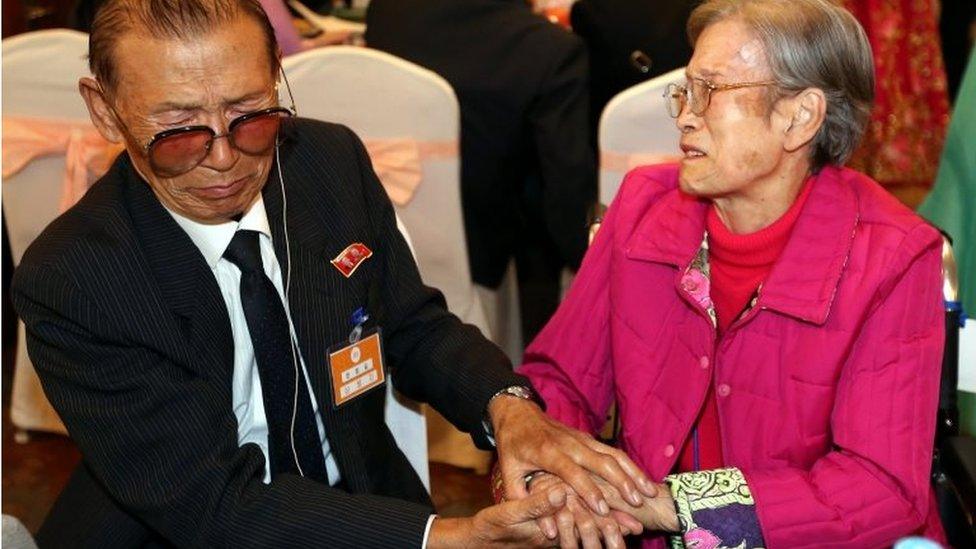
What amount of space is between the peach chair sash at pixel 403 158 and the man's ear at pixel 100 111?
146cm

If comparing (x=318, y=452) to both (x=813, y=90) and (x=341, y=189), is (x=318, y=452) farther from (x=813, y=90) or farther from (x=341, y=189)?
(x=813, y=90)

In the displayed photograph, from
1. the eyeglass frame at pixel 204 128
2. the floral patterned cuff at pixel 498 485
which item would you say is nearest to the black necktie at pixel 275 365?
the eyeglass frame at pixel 204 128

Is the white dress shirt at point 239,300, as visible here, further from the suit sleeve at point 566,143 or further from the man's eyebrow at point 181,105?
the suit sleeve at point 566,143

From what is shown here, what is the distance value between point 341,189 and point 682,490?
2.64ft

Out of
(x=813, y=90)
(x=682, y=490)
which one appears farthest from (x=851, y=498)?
(x=813, y=90)

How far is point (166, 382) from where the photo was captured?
83.8 inches

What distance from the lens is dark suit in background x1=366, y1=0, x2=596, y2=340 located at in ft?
12.9

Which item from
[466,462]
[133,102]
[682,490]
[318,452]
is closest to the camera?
[133,102]

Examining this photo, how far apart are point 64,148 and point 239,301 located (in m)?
1.65

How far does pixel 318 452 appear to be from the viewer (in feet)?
7.76

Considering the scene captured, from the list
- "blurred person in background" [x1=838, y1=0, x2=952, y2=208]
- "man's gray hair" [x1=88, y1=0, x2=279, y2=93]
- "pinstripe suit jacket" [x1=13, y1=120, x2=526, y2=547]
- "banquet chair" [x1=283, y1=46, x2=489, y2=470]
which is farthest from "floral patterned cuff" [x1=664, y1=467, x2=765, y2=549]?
"blurred person in background" [x1=838, y1=0, x2=952, y2=208]

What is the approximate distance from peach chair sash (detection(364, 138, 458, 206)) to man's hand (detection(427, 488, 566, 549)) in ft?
5.24

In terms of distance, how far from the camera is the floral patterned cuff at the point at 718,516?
7.13 feet

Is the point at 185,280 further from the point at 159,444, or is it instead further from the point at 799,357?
the point at 799,357
